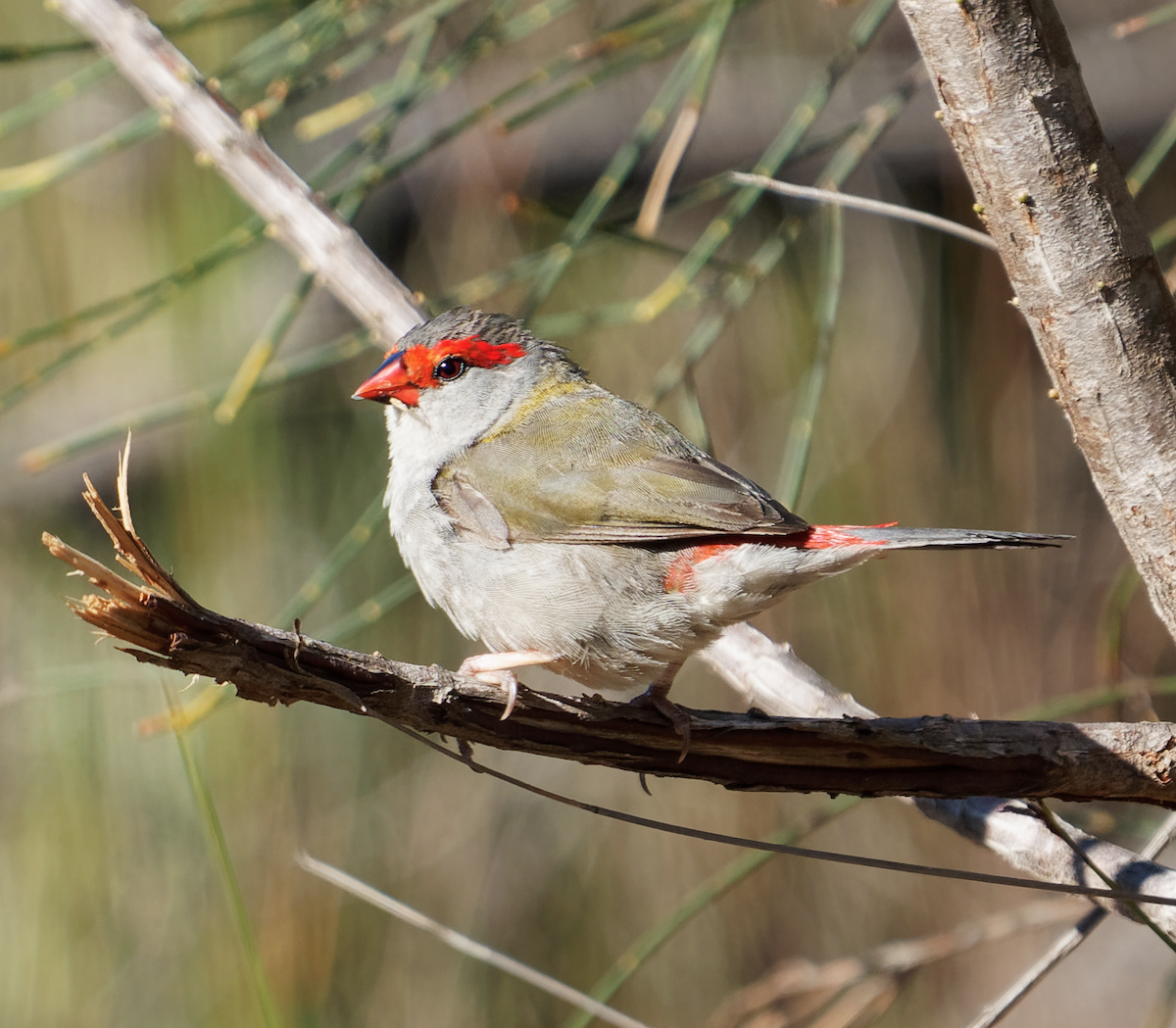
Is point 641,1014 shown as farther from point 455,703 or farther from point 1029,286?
point 1029,286

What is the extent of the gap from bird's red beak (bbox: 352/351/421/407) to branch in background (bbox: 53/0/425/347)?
5.2 inches

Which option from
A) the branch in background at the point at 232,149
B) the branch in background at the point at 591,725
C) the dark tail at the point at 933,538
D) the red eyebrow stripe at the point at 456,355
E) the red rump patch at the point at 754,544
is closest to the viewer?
the branch in background at the point at 591,725

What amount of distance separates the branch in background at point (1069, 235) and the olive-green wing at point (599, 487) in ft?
1.60

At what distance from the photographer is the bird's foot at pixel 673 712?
1610 millimetres

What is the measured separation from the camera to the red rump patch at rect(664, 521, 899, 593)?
1773mm

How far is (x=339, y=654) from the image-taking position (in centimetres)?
132

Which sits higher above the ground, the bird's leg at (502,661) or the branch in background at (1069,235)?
the branch in background at (1069,235)

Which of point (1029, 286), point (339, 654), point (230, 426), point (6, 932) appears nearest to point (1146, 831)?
point (1029, 286)

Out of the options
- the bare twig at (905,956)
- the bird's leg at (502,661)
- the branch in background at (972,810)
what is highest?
the bird's leg at (502,661)

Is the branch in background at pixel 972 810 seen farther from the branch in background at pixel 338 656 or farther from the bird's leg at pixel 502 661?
the bird's leg at pixel 502 661

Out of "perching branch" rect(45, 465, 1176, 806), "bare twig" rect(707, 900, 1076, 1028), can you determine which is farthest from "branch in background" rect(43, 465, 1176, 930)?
"bare twig" rect(707, 900, 1076, 1028)

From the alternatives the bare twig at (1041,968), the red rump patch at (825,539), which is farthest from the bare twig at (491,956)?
the red rump patch at (825,539)

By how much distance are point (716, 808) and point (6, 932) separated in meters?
2.02

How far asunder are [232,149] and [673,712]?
57.7 inches
